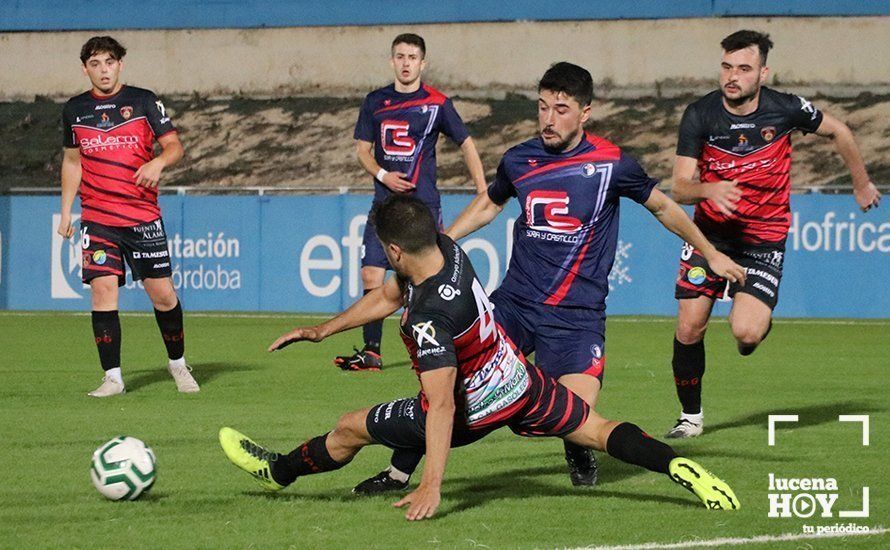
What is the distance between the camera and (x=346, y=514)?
5980 millimetres

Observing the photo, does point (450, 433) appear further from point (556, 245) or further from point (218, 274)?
point (218, 274)

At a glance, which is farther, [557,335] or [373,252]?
[373,252]

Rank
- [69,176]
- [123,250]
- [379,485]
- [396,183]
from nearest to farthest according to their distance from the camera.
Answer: [379,485], [123,250], [69,176], [396,183]

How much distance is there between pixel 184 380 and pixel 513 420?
4886 mm

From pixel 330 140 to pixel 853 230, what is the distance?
14799mm

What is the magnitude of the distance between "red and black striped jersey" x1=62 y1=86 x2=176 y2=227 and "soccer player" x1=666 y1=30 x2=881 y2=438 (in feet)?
12.7

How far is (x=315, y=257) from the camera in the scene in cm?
1948

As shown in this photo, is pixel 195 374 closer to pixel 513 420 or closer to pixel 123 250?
pixel 123 250

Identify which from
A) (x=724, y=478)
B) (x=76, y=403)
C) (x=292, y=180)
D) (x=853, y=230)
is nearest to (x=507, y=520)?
(x=724, y=478)

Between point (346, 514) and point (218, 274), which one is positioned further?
point (218, 274)

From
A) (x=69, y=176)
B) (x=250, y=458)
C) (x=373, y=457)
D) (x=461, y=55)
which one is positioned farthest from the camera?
(x=461, y=55)

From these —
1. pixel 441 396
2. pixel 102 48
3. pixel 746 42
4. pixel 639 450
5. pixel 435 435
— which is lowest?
pixel 639 450

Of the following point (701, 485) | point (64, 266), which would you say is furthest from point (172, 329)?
point (64, 266)

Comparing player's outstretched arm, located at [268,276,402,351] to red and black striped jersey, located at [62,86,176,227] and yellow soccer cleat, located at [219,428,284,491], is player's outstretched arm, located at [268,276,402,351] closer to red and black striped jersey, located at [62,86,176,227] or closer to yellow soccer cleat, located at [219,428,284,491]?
yellow soccer cleat, located at [219,428,284,491]
